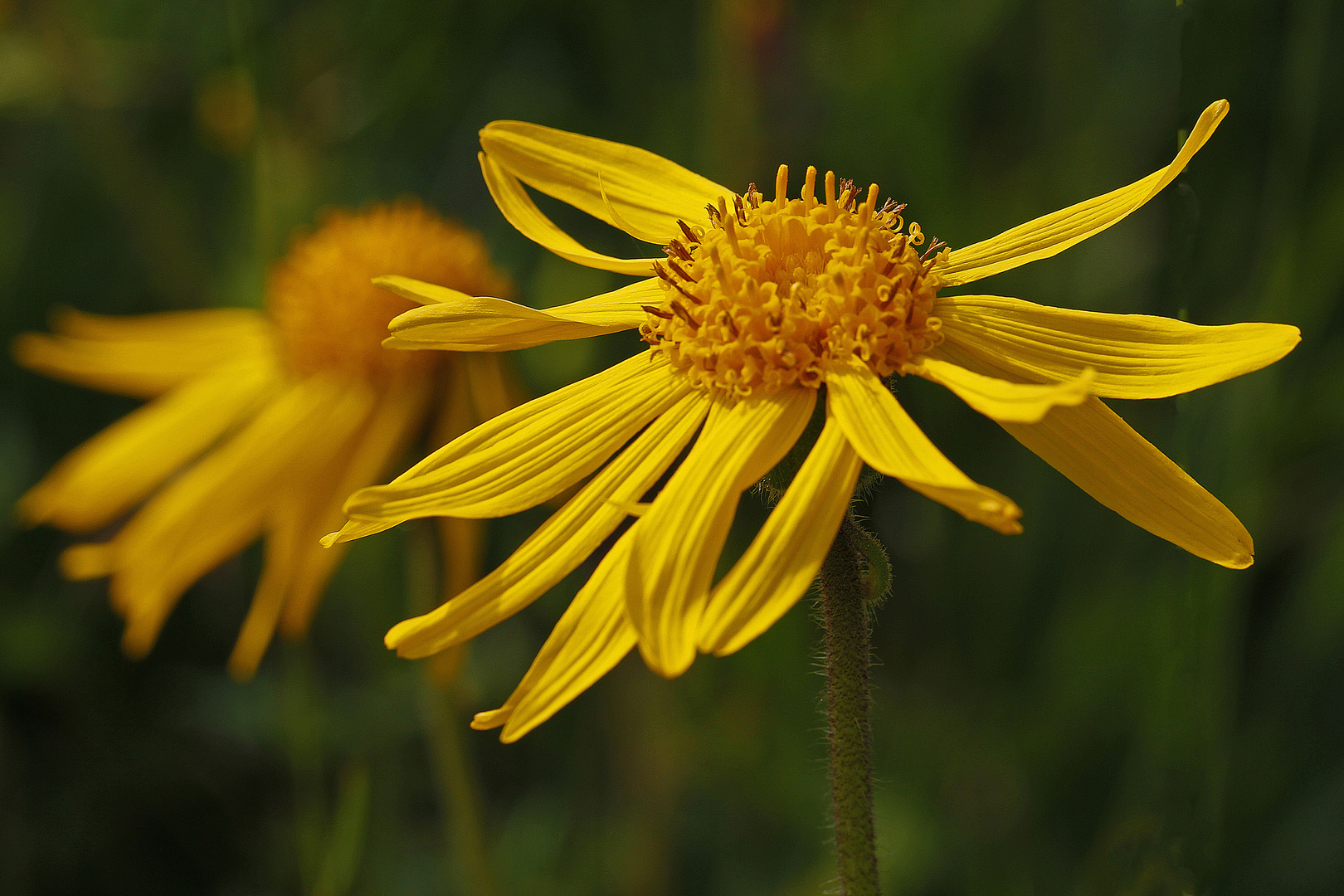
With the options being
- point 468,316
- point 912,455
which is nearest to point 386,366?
point 468,316

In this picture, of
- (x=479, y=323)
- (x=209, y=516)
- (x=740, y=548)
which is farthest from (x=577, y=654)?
(x=740, y=548)

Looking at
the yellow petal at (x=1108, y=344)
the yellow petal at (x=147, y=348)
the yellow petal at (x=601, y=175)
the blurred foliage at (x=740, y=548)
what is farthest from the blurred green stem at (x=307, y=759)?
the yellow petal at (x=1108, y=344)

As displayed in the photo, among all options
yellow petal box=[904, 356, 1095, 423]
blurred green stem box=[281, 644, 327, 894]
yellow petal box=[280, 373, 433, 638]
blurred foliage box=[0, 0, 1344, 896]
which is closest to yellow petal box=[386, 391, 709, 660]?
yellow petal box=[904, 356, 1095, 423]

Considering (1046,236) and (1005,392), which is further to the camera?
(1046,236)

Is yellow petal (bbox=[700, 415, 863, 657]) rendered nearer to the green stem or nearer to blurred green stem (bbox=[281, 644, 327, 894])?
the green stem

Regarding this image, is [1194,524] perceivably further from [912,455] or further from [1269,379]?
[1269,379]

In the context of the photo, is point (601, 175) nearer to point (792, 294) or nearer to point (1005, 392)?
point (792, 294)

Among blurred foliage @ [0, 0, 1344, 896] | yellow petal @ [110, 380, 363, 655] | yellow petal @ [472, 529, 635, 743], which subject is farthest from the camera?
yellow petal @ [110, 380, 363, 655]
